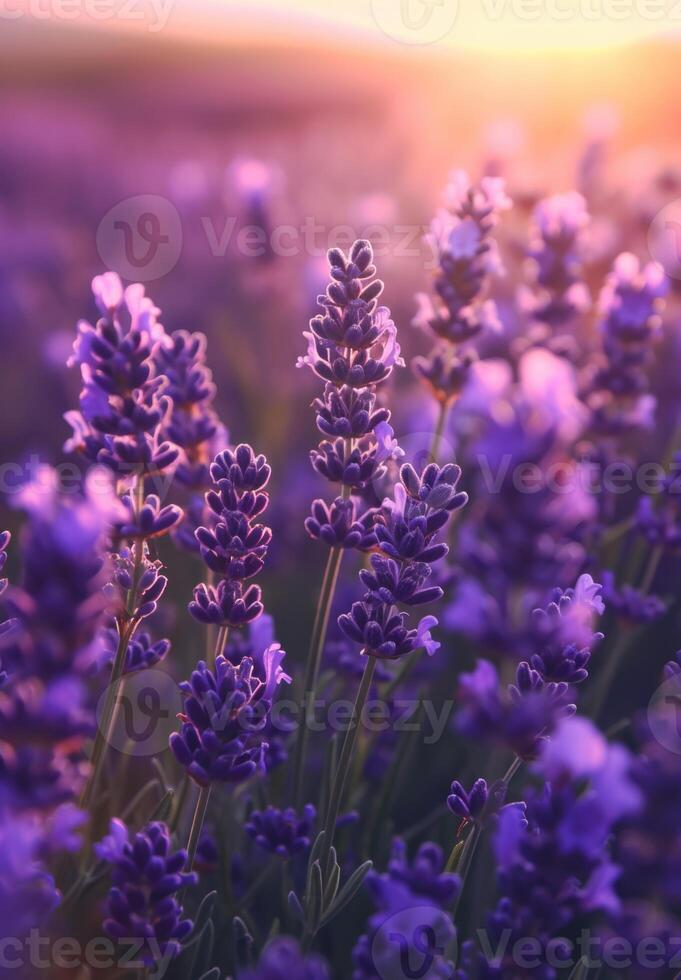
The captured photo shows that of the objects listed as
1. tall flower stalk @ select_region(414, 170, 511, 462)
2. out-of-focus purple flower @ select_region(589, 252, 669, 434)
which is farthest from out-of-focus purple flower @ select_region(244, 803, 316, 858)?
out-of-focus purple flower @ select_region(589, 252, 669, 434)

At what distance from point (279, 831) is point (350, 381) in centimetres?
90

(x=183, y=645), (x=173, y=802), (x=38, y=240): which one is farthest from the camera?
(x=38, y=240)

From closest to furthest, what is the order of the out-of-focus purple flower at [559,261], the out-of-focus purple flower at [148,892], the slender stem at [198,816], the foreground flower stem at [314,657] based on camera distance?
the out-of-focus purple flower at [148,892] → the slender stem at [198,816] → the foreground flower stem at [314,657] → the out-of-focus purple flower at [559,261]

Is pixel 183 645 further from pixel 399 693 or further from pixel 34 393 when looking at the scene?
pixel 34 393

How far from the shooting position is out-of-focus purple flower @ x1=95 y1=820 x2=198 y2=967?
5.11 feet

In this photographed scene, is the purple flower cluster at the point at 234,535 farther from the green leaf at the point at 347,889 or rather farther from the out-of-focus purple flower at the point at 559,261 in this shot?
the out-of-focus purple flower at the point at 559,261

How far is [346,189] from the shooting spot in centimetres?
845

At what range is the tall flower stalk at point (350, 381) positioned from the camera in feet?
6.07

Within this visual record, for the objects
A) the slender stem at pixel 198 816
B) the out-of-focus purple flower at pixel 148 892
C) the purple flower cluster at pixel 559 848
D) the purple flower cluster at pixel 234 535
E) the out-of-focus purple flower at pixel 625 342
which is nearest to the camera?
the purple flower cluster at pixel 559 848

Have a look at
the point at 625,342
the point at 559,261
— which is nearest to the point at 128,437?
the point at 625,342

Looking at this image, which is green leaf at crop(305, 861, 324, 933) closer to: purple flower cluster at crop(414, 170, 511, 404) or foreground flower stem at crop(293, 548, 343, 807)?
foreground flower stem at crop(293, 548, 343, 807)

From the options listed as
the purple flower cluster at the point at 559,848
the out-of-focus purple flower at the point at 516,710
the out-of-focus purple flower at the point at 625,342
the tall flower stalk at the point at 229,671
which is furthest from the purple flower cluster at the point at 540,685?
the out-of-focus purple flower at the point at 625,342

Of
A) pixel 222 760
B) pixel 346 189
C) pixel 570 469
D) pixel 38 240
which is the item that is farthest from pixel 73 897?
pixel 346 189

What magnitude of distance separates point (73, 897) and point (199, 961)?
282 millimetres
